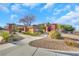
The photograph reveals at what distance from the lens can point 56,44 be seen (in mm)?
2162

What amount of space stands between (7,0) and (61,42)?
2.71 feet

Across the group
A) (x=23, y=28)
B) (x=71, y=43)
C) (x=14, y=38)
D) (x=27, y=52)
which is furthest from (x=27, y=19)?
(x=71, y=43)

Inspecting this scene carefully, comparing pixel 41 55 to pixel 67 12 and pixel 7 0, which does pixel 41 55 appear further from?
pixel 7 0

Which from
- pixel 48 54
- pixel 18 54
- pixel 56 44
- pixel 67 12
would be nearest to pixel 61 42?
pixel 56 44

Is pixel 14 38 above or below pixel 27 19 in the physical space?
below

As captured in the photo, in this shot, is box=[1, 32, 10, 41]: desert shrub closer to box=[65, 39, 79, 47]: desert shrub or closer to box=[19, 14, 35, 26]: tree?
box=[19, 14, 35, 26]: tree

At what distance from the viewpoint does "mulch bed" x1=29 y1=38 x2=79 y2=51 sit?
2.12 meters

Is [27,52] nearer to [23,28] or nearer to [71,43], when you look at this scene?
[23,28]

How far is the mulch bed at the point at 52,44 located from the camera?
2.12m

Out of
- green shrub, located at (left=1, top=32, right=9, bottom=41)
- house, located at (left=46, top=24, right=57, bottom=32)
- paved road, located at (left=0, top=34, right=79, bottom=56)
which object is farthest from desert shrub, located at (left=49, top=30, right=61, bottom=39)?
green shrub, located at (left=1, top=32, right=9, bottom=41)

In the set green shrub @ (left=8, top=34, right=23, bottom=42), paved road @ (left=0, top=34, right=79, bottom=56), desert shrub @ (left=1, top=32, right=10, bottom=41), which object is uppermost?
desert shrub @ (left=1, top=32, right=10, bottom=41)

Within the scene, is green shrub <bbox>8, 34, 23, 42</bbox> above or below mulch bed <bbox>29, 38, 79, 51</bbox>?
above

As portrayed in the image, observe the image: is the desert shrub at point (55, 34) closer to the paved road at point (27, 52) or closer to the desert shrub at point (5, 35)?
the paved road at point (27, 52)

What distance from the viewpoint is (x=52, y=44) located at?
2166 millimetres
